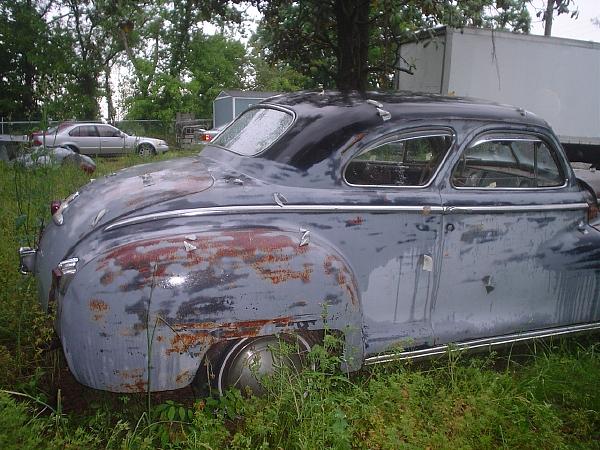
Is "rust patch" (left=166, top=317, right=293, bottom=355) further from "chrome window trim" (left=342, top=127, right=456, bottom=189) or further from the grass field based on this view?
"chrome window trim" (left=342, top=127, right=456, bottom=189)

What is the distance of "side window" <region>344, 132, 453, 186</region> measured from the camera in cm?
300

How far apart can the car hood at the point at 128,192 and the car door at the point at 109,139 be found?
54.1ft

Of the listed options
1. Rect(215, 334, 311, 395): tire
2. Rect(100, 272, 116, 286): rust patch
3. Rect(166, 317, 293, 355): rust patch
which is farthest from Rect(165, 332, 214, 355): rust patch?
Rect(100, 272, 116, 286): rust patch

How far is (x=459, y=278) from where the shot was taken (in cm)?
306

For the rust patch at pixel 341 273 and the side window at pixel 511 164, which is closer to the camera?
the rust patch at pixel 341 273

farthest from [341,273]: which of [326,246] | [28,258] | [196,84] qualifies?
[196,84]

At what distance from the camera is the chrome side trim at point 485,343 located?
9.41ft

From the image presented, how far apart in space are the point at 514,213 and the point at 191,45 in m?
35.0

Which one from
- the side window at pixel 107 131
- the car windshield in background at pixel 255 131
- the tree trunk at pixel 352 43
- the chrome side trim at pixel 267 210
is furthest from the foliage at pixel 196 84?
the chrome side trim at pixel 267 210

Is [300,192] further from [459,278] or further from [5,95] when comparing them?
[5,95]

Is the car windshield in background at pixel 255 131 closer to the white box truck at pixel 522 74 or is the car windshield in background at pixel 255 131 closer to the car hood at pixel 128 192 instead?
the car hood at pixel 128 192

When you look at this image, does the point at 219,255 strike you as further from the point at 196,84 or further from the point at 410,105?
the point at 196,84

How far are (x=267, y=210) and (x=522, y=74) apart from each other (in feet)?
27.1

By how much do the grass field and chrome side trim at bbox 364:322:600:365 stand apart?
0.25ft
